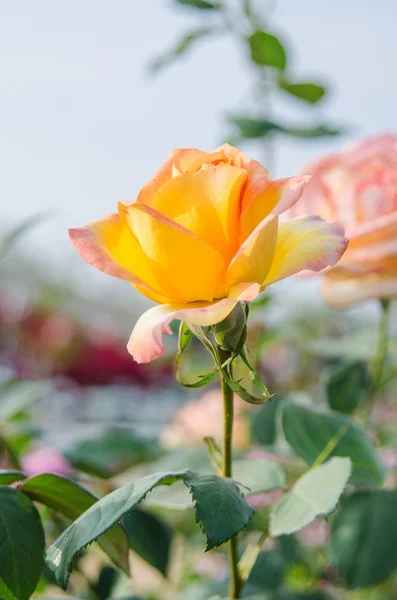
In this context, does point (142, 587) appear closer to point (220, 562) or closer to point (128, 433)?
point (220, 562)

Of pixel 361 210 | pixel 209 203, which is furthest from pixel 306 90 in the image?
pixel 209 203

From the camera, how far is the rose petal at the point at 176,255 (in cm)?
20

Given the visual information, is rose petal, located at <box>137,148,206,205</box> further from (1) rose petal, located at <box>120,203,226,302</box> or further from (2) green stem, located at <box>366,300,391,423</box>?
(2) green stem, located at <box>366,300,391,423</box>

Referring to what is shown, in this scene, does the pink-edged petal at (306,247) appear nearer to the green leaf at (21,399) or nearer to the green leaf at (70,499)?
the green leaf at (70,499)

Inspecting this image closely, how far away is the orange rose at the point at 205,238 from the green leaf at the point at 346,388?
0.73 ft

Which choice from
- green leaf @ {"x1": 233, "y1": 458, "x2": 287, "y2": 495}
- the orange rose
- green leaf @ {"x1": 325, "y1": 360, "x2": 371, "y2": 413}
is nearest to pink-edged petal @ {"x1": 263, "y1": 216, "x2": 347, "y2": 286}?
the orange rose

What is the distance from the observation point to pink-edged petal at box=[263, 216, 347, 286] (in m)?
0.20

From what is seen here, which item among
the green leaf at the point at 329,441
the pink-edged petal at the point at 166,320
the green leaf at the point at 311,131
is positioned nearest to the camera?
the pink-edged petal at the point at 166,320

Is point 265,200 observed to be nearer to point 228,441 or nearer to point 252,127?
point 228,441

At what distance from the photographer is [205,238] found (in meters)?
0.21

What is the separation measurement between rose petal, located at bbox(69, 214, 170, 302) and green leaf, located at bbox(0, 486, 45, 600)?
81mm

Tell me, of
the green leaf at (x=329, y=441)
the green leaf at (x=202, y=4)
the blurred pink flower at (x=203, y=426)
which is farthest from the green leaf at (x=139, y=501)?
the green leaf at (x=202, y=4)

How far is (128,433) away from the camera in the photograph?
1.57 ft

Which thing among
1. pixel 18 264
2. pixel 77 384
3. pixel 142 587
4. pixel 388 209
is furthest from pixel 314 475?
pixel 18 264
